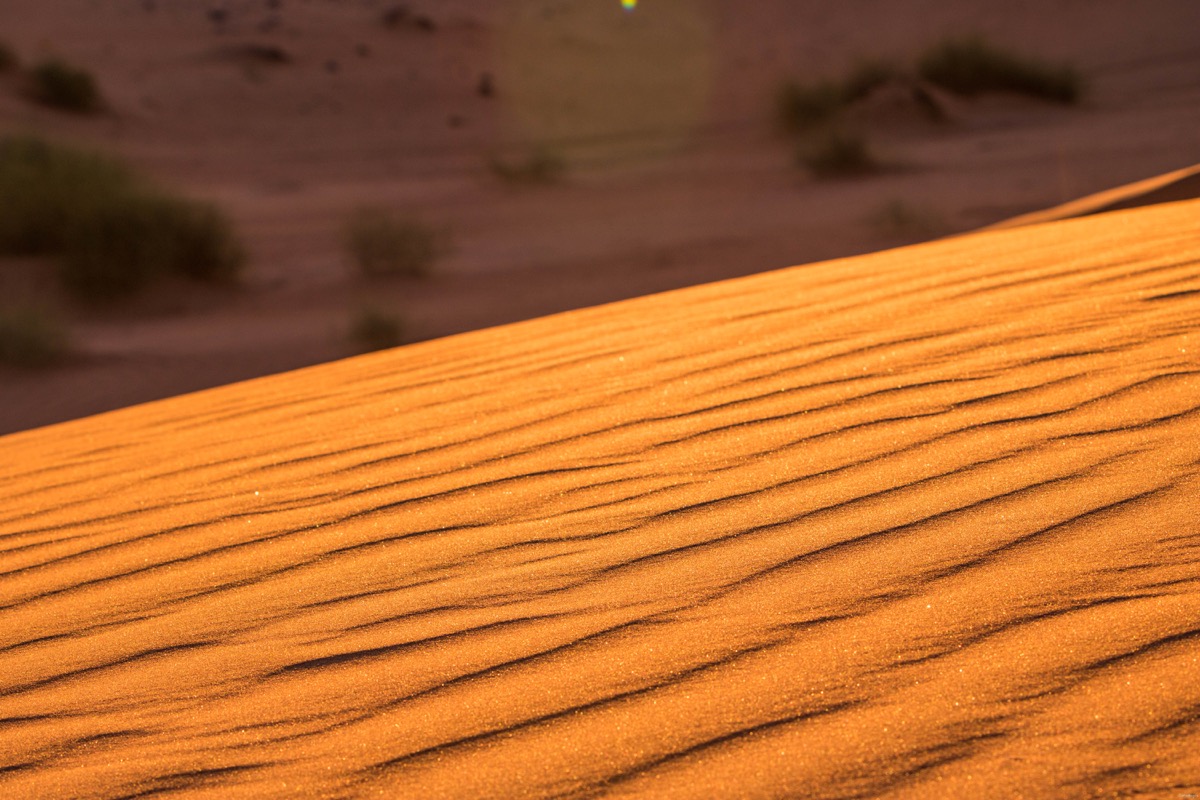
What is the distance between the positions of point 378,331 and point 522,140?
1340cm

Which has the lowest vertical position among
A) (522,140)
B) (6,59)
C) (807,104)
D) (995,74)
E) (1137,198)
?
(1137,198)

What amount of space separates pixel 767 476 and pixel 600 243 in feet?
30.5

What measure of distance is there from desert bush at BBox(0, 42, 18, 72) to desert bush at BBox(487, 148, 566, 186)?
10.1 metres

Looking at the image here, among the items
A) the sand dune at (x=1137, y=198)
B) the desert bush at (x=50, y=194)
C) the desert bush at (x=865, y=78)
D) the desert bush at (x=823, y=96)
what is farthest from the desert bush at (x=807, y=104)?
the desert bush at (x=50, y=194)

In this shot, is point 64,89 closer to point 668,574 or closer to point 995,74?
point 995,74

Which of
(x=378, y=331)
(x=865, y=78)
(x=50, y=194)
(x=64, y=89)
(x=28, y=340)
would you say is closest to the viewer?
(x=28, y=340)

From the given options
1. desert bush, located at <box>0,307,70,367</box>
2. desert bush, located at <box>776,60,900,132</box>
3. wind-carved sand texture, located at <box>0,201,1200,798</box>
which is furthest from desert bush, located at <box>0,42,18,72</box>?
wind-carved sand texture, located at <box>0,201,1200,798</box>

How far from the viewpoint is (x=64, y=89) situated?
20.9 m

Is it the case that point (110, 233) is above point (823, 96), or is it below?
below

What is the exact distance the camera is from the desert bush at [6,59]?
21812 millimetres

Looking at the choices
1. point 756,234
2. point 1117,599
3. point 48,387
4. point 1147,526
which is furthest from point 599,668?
point 756,234

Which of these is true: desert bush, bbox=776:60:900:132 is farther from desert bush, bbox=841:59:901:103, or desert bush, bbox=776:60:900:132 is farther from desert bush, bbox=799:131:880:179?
desert bush, bbox=799:131:880:179

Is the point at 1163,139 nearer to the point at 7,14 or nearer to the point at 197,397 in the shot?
the point at 197,397

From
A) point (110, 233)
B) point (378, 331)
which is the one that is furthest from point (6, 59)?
point (378, 331)
